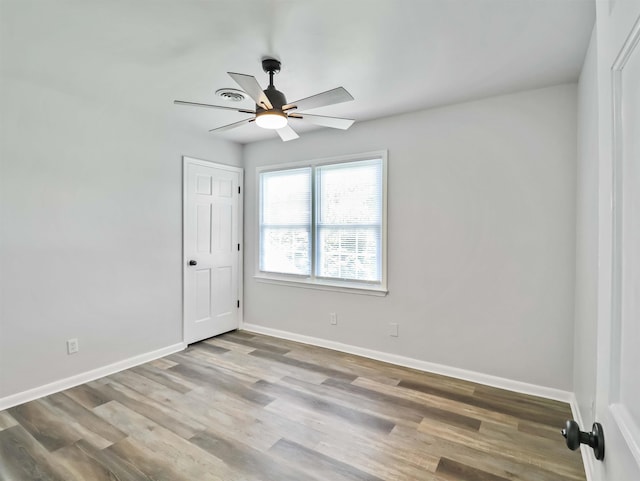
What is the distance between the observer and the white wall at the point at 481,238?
2742 mm

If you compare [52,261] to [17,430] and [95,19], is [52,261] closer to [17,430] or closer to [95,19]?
[17,430]

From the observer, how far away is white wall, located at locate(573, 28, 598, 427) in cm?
190

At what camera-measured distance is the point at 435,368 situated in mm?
3275

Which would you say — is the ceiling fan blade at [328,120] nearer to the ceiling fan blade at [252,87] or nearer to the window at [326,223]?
the ceiling fan blade at [252,87]

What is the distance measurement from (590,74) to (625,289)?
2.15 metres

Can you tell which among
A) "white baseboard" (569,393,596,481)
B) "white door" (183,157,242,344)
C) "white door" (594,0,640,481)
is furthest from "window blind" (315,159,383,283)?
"white door" (594,0,640,481)

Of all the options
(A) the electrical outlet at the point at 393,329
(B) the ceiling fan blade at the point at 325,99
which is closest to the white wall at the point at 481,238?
(A) the electrical outlet at the point at 393,329

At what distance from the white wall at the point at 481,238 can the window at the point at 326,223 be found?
0.16m

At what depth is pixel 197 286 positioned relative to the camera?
4.13m

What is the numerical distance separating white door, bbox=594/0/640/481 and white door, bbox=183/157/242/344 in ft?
12.7

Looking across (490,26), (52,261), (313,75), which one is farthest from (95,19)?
(490,26)

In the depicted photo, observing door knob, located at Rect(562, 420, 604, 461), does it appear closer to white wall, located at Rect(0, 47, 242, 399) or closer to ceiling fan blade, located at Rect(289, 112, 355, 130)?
ceiling fan blade, located at Rect(289, 112, 355, 130)

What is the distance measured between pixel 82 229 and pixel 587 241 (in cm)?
395

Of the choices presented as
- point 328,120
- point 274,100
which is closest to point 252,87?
point 274,100
